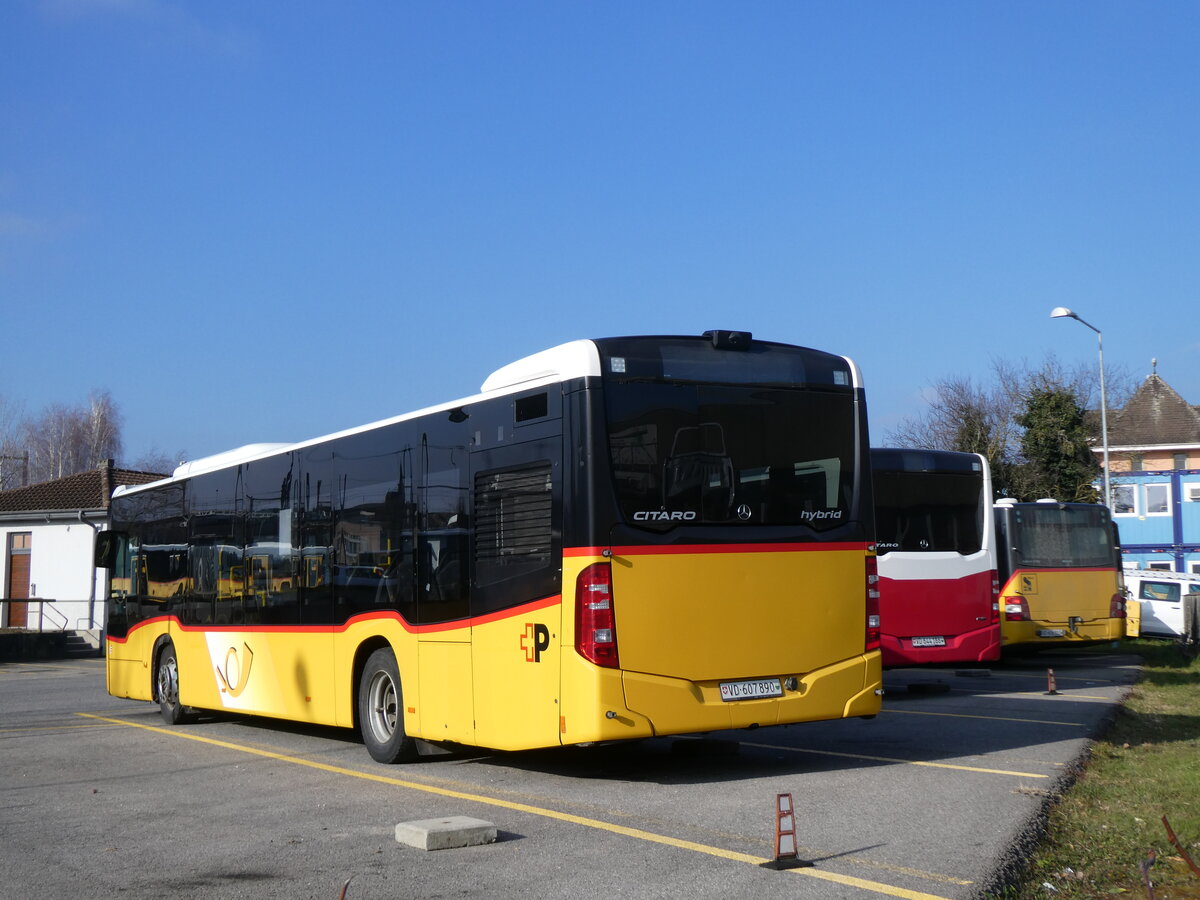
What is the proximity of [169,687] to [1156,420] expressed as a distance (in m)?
61.2

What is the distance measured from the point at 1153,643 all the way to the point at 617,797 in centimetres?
2548

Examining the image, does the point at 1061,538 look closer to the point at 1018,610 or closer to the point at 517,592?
the point at 1018,610

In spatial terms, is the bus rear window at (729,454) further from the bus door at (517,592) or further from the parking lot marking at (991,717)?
the parking lot marking at (991,717)

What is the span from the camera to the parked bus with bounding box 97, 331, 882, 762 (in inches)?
364

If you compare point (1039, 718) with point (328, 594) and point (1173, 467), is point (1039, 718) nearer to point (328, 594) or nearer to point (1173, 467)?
point (328, 594)

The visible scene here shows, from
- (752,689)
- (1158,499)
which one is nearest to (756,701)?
(752,689)

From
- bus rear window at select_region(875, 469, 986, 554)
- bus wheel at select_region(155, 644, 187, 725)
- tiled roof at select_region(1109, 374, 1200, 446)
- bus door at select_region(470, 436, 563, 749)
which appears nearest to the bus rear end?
bus door at select_region(470, 436, 563, 749)

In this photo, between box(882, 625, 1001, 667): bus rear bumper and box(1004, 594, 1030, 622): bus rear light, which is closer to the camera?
box(882, 625, 1001, 667): bus rear bumper

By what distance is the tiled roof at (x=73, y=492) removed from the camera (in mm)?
49000

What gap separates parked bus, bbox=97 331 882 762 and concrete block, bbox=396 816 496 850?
5.53 ft

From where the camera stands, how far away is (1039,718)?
557 inches

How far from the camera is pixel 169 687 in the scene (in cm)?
1627

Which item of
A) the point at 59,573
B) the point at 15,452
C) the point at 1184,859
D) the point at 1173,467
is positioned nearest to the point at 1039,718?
the point at 1184,859

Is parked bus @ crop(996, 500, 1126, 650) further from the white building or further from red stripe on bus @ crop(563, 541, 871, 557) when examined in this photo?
the white building
